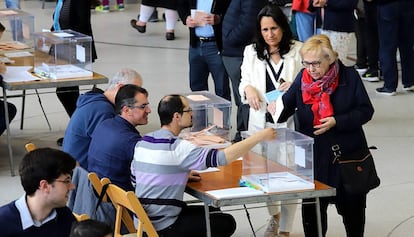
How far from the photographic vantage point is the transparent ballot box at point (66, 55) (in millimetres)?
7762

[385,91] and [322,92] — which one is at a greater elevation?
[322,92]

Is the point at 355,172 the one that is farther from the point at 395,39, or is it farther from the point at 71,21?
the point at 395,39

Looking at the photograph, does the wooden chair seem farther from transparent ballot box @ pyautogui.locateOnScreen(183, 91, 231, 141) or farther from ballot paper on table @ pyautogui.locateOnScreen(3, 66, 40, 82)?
ballot paper on table @ pyautogui.locateOnScreen(3, 66, 40, 82)

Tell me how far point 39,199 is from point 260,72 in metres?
2.46

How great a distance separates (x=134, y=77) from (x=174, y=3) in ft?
23.0

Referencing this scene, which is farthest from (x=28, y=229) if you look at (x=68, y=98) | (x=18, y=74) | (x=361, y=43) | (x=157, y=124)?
(x=361, y=43)

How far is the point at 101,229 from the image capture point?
3.23 metres

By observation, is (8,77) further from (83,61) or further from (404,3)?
(404,3)

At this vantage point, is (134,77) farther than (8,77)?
No

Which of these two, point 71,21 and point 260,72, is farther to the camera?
point 71,21

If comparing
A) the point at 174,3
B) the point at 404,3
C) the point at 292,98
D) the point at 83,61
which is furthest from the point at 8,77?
the point at 174,3

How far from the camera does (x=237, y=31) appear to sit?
7.20 meters

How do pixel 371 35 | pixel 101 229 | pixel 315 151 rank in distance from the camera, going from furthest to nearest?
1. pixel 371 35
2. pixel 315 151
3. pixel 101 229

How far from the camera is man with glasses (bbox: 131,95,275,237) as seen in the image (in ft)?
15.5
